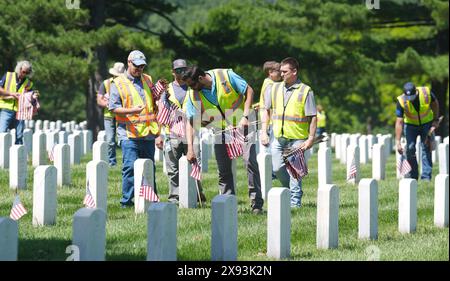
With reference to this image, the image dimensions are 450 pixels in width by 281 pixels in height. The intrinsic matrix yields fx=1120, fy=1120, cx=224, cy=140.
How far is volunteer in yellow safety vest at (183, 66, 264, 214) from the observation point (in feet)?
42.9

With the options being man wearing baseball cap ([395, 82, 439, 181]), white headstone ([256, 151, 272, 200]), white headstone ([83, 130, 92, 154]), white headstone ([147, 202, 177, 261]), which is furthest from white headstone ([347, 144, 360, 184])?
white headstone ([147, 202, 177, 261])

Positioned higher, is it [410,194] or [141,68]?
[141,68]

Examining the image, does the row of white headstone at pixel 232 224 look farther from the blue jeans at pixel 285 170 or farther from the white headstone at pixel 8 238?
the blue jeans at pixel 285 170

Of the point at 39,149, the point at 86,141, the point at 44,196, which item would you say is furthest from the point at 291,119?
the point at 86,141

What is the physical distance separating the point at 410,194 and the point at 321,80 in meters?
54.9

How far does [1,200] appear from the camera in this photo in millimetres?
13922

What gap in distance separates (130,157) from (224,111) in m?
1.47

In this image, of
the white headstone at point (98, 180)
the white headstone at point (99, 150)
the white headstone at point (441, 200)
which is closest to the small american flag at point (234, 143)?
the white headstone at point (98, 180)

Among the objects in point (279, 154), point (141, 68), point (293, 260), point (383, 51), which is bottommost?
point (293, 260)

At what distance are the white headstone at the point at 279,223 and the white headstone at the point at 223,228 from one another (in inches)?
21.5

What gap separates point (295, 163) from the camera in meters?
14.1

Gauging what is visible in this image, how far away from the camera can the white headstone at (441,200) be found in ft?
42.1
